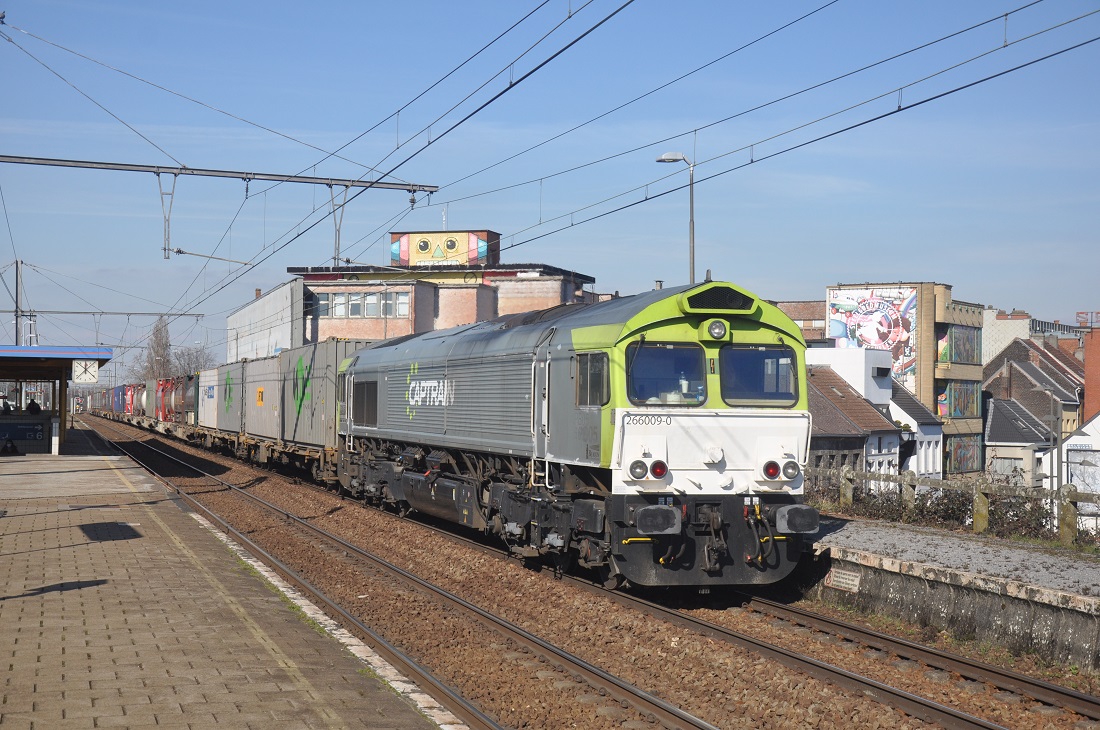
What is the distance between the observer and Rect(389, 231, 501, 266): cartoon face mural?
72.7 m

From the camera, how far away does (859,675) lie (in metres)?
8.95

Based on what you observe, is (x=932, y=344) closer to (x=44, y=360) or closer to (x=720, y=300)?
(x=44, y=360)

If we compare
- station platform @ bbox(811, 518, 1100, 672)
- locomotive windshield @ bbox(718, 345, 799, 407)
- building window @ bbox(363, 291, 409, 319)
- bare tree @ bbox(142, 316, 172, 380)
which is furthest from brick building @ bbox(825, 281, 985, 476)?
bare tree @ bbox(142, 316, 172, 380)

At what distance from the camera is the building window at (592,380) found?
1169 centimetres

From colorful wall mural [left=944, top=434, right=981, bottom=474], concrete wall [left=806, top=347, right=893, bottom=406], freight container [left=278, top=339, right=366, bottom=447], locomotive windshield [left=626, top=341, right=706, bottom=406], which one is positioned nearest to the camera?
locomotive windshield [left=626, top=341, right=706, bottom=406]

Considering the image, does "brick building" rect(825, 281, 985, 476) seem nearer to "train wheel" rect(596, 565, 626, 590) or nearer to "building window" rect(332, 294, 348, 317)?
"building window" rect(332, 294, 348, 317)

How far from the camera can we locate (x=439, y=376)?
57.5ft

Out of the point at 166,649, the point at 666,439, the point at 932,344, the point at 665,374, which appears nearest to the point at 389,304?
the point at 932,344

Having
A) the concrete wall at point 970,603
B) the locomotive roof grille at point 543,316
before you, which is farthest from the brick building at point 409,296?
the concrete wall at point 970,603

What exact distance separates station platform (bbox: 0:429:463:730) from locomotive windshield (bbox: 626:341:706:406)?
13.9ft

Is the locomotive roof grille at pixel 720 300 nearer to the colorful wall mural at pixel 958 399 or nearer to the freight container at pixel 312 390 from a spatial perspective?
the freight container at pixel 312 390

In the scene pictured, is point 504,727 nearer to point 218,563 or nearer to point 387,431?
point 218,563

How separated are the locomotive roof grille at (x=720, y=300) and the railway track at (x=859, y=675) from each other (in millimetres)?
3577

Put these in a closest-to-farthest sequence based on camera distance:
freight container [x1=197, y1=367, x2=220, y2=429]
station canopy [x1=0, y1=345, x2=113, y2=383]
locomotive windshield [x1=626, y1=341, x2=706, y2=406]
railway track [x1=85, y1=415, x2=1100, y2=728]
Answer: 1. railway track [x1=85, y1=415, x2=1100, y2=728]
2. locomotive windshield [x1=626, y1=341, x2=706, y2=406]
3. station canopy [x1=0, y1=345, x2=113, y2=383]
4. freight container [x1=197, y1=367, x2=220, y2=429]
